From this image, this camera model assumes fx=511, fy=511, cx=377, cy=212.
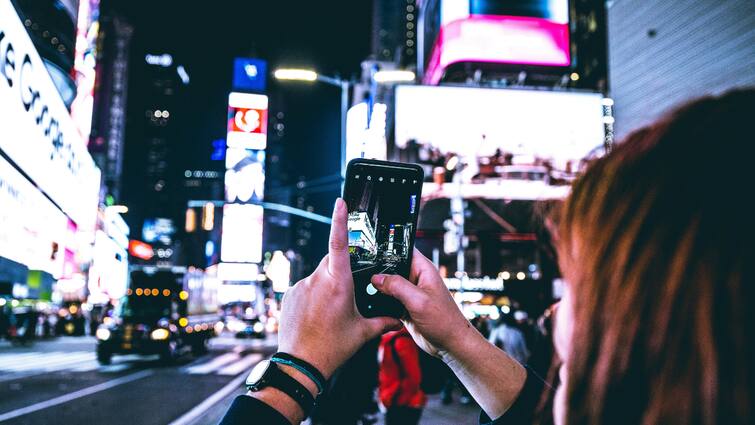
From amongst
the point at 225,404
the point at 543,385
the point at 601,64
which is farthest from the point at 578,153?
the point at 543,385

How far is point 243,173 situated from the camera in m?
33.0

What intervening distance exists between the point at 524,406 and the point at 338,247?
2.58 feet

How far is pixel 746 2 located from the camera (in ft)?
22.6

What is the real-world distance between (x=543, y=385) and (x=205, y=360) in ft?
70.1

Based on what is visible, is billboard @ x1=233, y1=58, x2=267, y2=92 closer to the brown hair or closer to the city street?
the city street

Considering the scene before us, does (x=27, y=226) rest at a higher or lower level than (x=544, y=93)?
lower

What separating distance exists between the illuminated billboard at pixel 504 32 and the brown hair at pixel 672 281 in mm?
16930

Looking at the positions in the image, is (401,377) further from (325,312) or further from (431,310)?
(325,312)

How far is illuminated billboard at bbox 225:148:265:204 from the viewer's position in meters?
32.5

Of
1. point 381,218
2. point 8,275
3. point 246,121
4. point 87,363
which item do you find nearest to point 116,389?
point 87,363

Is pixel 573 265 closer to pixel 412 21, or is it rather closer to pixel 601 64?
pixel 601 64

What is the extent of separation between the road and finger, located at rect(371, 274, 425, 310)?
29.7 feet

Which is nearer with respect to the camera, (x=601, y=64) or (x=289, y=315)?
(x=289, y=315)

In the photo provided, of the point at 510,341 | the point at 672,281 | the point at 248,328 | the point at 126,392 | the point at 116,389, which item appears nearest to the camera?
the point at 672,281
